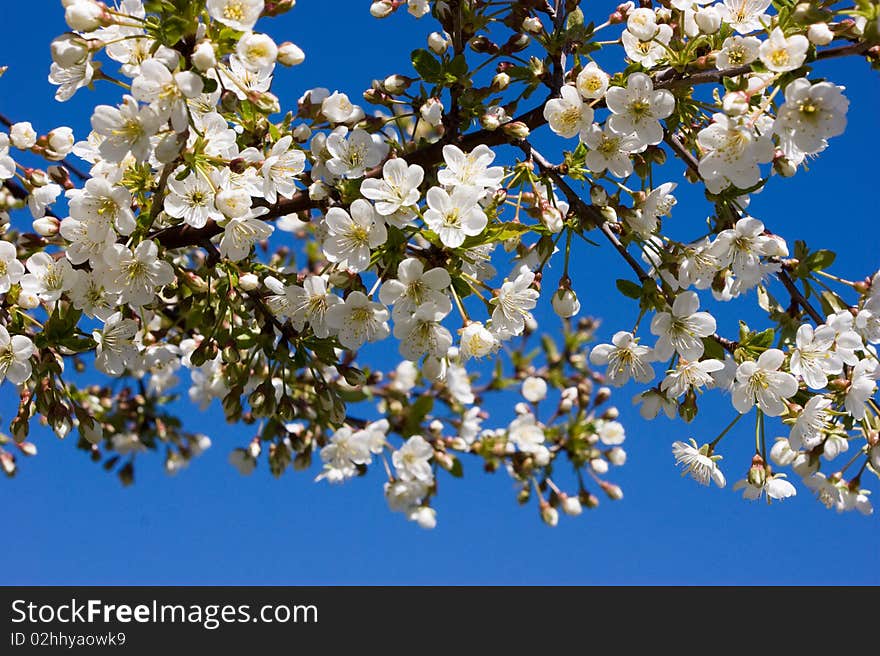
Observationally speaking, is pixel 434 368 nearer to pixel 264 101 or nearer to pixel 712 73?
pixel 264 101

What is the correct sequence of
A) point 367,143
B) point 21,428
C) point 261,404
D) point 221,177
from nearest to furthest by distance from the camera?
point 221,177, point 367,143, point 21,428, point 261,404

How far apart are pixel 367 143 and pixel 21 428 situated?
1.47 metres

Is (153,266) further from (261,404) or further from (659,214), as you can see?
(659,214)

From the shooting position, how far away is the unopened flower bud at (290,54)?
2346 mm

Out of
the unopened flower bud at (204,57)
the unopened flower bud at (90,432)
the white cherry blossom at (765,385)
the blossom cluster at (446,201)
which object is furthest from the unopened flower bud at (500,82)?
the unopened flower bud at (90,432)

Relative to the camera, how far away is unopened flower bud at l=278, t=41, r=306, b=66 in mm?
2346

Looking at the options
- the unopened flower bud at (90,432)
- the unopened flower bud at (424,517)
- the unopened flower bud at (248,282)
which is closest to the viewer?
the unopened flower bud at (248,282)

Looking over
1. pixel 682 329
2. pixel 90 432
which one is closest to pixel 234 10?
pixel 682 329

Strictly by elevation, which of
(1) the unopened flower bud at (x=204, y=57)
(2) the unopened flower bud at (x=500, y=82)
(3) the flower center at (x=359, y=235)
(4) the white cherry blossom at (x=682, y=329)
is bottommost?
(4) the white cherry blossom at (x=682, y=329)

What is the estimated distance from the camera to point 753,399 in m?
2.58

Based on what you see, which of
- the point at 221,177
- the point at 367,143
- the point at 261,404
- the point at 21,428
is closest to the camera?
the point at 221,177

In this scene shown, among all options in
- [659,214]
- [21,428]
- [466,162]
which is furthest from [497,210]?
[21,428]

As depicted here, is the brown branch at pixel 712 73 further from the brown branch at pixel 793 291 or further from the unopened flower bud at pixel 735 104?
the brown branch at pixel 793 291

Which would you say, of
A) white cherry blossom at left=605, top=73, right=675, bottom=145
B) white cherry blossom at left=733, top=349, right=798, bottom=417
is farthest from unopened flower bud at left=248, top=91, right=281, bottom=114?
white cherry blossom at left=733, top=349, right=798, bottom=417
